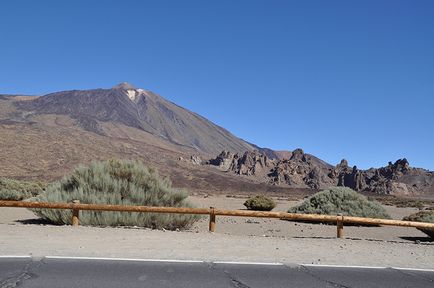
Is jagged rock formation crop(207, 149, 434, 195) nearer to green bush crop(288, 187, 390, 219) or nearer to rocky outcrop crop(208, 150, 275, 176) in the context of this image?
rocky outcrop crop(208, 150, 275, 176)

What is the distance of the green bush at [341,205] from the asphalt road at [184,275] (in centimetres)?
1313

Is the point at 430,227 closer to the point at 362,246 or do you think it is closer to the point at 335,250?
the point at 362,246

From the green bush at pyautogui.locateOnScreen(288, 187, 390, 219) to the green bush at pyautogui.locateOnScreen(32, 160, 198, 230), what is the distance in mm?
7702

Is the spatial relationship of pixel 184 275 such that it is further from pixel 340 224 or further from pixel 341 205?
pixel 341 205

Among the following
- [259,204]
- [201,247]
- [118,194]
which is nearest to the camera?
[201,247]

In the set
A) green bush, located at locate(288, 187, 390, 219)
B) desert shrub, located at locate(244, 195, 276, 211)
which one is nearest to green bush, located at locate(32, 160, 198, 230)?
green bush, located at locate(288, 187, 390, 219)

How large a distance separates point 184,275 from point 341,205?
16.1 meters

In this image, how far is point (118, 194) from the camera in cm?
1723

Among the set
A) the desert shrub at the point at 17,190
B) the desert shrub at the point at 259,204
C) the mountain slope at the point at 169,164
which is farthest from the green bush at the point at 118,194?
the mountain slope at the point at 169,164

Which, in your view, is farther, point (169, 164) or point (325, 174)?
point (325, 174)

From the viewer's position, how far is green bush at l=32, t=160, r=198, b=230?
51.9 feet

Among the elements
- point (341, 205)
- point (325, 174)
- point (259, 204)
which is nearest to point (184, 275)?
point (341, 205)

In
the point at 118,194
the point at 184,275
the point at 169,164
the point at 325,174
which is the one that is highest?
the point at 325,174

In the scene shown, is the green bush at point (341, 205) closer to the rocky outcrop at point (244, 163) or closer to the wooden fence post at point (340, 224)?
the wooden fence post at point (340, 224)
